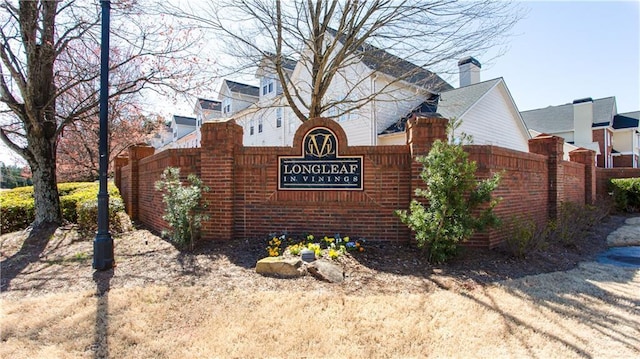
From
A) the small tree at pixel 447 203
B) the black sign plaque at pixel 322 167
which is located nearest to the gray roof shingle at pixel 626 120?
the small tree at pixel 447 203

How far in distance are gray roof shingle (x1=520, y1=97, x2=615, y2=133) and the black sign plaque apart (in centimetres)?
2856

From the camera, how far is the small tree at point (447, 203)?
5.58m

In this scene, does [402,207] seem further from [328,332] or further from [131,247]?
[131,247]

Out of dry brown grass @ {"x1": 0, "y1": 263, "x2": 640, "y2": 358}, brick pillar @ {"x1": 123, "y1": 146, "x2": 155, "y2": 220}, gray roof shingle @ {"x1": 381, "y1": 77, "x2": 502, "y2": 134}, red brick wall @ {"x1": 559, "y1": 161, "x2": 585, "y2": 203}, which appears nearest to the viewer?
dry brown grass @ {"x1": 0, "y1": 263, "x2": 640, "y2": 358}

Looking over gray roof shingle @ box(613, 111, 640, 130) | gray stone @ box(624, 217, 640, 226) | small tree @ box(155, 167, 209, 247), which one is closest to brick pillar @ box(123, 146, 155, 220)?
small tree @ box(155, 167, 209, 247)

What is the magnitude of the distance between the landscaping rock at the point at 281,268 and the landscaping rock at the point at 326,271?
0.17m

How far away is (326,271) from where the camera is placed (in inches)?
198

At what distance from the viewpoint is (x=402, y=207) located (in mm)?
6672

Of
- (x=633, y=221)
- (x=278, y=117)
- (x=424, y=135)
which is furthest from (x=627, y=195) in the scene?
(x=278, y=117)

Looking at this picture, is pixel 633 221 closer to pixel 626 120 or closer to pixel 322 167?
pixel 322 167

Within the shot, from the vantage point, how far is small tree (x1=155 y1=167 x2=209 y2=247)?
624 centimetres

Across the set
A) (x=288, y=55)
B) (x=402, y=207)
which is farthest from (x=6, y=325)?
(x=288, y=55)

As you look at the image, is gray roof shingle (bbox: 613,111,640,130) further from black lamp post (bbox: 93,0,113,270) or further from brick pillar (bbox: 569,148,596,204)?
black lamp post (bbox: 93,0,113,270)

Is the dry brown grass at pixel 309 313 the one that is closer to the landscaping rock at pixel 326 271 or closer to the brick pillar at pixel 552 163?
the landscaping rock at pixel 326 271
